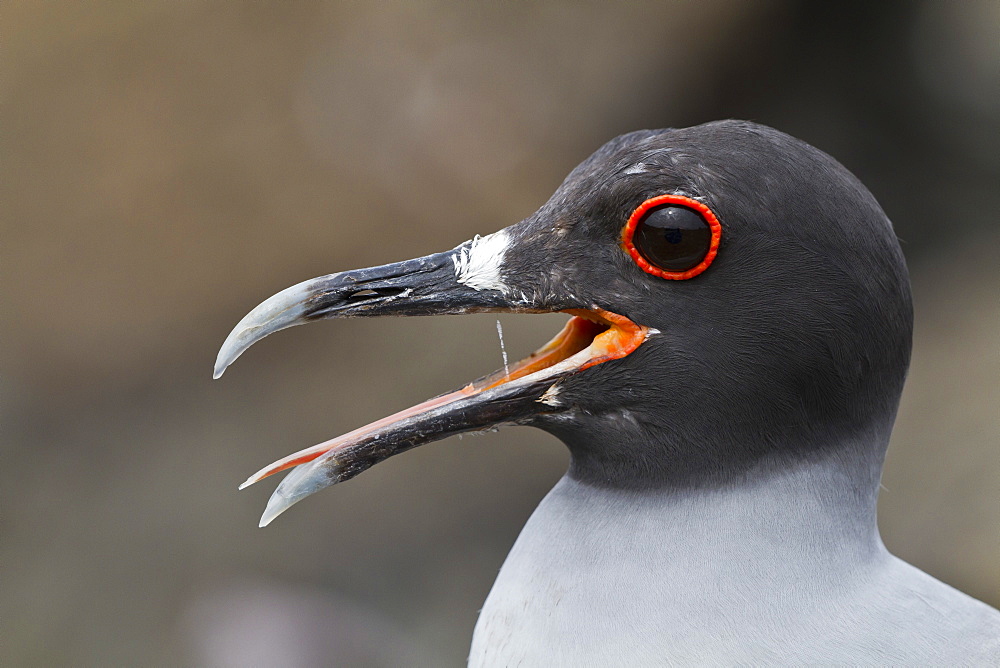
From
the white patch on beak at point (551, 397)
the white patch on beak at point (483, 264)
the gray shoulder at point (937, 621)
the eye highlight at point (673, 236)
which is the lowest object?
the gray shoulder at point (937, 621)

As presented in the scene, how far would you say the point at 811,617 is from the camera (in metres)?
1.96

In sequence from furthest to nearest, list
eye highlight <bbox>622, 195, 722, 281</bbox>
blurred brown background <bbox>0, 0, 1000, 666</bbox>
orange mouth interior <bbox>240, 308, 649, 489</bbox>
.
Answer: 1. blurred brown background <bbox>0, 0, 1000, 666</bbox>
2. orange mouth interior <bbox>240, 308, 649, 489</bbox>
3. eye highlight <bbox>622, 195, 722, 281</bbox>

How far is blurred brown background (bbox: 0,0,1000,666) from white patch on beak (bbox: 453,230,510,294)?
3.97 meters

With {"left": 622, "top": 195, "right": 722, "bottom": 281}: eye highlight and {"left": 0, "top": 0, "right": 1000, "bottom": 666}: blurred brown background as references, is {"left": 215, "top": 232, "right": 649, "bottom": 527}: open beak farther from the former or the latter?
{"left": 0, "top": 0, "right": 1000, "bottom": 666}: blurred brown background

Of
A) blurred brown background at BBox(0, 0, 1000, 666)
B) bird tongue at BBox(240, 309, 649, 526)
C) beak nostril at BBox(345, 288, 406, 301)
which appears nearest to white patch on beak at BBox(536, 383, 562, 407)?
bird tongue at BBox(240, 309, 649, 526)

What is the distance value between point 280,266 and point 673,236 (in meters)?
5.83

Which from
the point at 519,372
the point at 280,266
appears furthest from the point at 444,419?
the point at 280,266

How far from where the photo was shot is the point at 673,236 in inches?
77.9

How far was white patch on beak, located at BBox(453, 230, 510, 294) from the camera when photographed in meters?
2.15

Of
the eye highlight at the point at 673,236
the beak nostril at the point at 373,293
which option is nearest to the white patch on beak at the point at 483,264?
the beak nostril at the point at 373,293

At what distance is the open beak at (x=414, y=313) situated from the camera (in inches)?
81.0

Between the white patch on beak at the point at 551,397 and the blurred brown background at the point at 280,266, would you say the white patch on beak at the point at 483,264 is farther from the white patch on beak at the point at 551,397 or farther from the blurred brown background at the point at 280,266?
the blurred brown background at the point at 280,266

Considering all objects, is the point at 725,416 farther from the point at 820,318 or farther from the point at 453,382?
the point at 453,382

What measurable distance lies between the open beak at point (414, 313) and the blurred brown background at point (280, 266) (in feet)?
13.1
